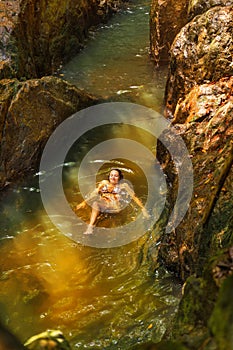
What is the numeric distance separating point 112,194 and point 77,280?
217cm

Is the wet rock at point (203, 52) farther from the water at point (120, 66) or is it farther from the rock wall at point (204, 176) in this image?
the water at point (120, 66)

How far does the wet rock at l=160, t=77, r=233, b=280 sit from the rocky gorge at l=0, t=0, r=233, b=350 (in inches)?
0.7

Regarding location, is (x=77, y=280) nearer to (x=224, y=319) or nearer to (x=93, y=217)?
(x=93, y=217)

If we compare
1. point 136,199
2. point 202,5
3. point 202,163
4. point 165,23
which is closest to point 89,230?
point 136,199

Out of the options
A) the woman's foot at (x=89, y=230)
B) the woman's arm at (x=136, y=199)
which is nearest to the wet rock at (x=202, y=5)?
the woman's arm at (x=136, y=199)

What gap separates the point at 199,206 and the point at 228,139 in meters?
1.39

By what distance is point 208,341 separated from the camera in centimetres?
279

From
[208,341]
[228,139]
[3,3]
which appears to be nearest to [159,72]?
[3,3]

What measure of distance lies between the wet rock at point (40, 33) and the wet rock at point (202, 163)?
4286 mm

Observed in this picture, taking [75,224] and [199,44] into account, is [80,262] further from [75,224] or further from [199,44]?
[199,44]

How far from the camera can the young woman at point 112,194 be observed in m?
8.12

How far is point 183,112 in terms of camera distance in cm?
852

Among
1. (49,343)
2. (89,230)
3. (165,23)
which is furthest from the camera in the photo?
(165,23)

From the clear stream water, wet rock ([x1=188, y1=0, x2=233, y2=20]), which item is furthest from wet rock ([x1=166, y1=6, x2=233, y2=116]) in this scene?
the clear stream water
